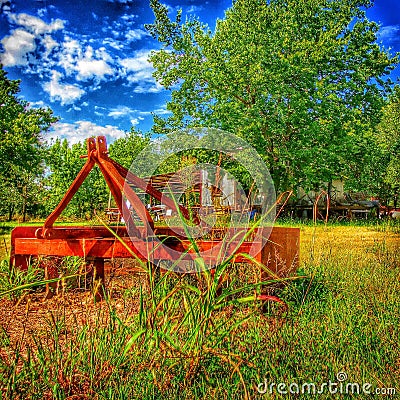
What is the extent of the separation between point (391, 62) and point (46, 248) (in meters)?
18.4

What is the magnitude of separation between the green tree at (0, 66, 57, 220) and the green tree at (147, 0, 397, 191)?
235 inches

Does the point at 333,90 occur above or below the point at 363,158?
above

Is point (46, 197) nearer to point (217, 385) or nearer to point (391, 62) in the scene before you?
point (391, 62)

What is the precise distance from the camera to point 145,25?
67.2 ft

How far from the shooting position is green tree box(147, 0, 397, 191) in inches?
646

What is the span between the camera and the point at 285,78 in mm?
16453

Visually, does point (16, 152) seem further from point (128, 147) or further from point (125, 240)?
point (125, 240)

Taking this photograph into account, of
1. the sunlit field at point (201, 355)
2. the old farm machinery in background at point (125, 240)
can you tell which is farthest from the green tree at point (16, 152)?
the sunlit field at point (201, 355)

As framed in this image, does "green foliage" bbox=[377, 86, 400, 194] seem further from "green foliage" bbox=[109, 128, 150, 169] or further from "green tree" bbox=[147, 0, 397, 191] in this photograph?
"green foliage" bbox=[109, 128, 150, 169]

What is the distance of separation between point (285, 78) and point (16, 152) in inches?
424

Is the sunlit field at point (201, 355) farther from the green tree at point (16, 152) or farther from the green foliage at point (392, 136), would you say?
the green foliage at point (392, 136)

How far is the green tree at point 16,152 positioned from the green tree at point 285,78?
5.96 m

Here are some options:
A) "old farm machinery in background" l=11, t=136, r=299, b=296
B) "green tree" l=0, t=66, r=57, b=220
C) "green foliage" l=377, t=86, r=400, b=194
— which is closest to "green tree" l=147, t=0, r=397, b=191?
"green foliage" l=377, t=86, r=400, b=194

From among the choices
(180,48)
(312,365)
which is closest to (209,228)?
(312,365)
